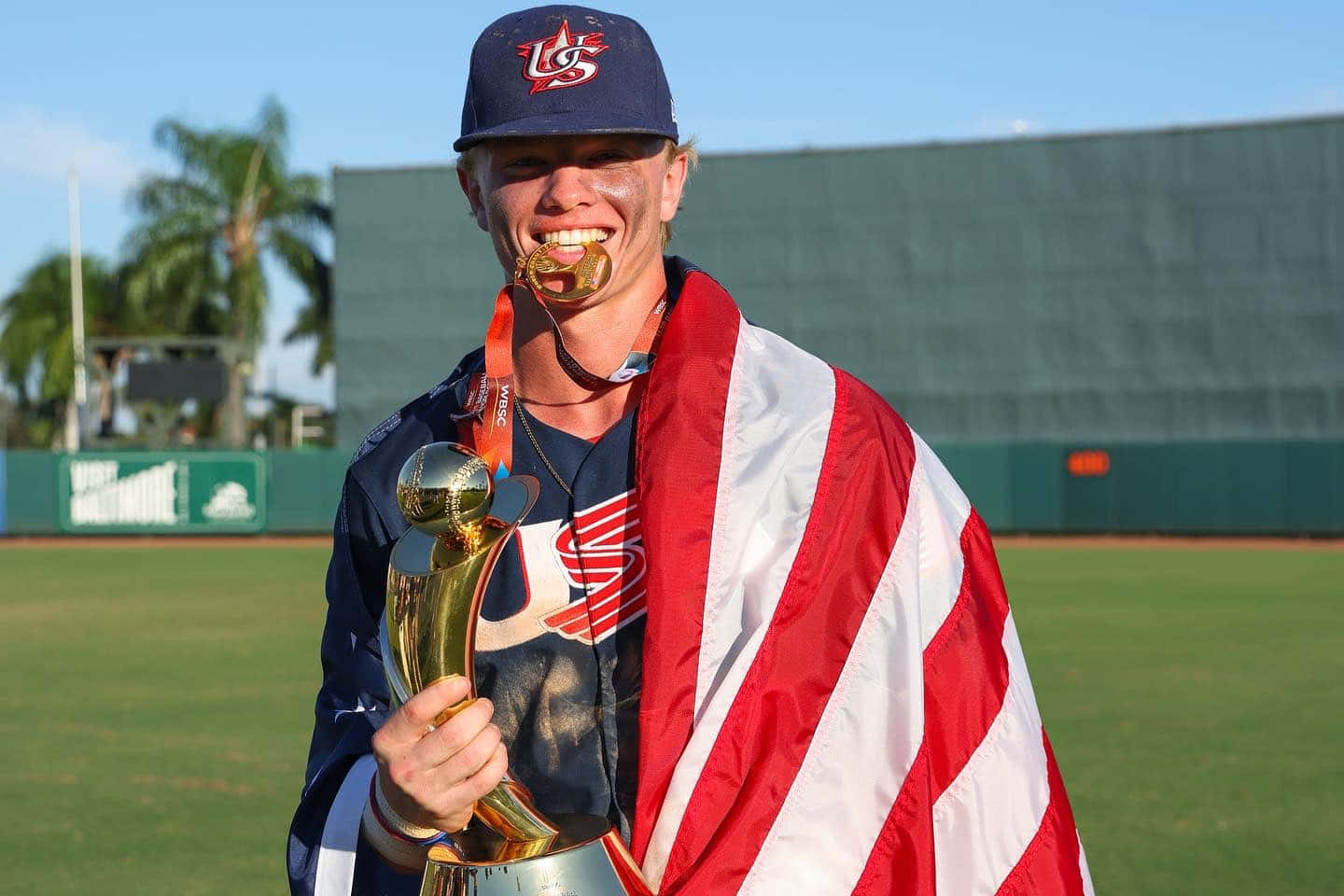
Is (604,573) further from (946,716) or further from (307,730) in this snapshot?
(307,730)

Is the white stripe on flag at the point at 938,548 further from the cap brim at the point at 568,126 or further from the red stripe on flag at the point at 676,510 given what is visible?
the cap brim at the point at 568,126

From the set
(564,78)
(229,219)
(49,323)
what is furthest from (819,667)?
(49,323)

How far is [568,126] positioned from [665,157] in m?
0.25

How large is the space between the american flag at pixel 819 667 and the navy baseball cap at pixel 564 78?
34 cm

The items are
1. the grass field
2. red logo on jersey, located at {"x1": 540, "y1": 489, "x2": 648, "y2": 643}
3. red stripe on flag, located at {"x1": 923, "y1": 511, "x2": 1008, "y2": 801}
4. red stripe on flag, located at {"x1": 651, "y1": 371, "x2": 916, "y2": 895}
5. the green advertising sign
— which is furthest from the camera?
the green advertising sign

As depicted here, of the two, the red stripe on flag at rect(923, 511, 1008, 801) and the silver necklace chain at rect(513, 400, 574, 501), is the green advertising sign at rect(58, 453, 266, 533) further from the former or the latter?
the red stripe on flag at rect(923, 511, 1008, 801)

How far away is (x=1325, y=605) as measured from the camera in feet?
52.7

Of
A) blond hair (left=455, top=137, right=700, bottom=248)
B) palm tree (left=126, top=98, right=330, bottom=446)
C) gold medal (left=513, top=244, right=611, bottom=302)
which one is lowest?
gold medal (left=513, top=244, right=611, bottom=302)

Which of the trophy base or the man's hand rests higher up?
the man's hand

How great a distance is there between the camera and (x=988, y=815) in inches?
84.0

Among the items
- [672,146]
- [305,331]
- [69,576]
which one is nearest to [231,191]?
[305,331]

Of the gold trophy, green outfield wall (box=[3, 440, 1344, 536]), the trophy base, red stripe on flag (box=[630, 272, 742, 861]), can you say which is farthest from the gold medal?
green outfield wall (box=[3, 440, 1344, 536])

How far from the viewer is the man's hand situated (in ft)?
5.64

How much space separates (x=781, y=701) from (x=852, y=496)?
11.0 inches
